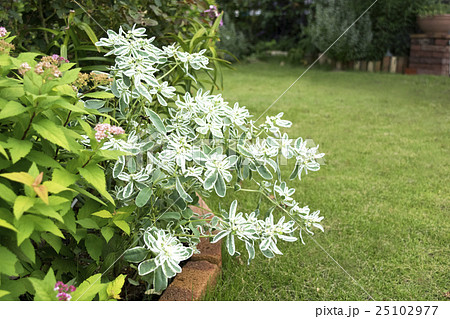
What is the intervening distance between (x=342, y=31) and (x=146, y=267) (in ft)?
20.8

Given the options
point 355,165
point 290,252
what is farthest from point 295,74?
point 290,252

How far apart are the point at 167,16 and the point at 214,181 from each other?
4.63 ft

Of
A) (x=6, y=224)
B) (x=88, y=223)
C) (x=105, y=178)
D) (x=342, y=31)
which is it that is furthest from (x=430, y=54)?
(x=6, y=224)

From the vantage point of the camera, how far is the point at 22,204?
1046 mm

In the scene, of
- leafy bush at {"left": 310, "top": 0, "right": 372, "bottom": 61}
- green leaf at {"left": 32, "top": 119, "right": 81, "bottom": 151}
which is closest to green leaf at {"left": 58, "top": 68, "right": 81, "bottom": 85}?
green leaf at {"left": 32, "top": 119, "right": 81, "bottom": 151}

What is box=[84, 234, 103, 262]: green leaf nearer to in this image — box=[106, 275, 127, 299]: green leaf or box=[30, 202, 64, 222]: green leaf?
box=[106, 275, 127, 299]: green leaf

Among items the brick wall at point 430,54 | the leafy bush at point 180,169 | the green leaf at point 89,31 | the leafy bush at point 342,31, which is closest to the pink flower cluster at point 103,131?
the leafy bush at point 180,169

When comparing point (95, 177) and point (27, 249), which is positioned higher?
point (95, 177)

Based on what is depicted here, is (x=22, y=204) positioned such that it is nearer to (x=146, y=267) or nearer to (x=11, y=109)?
(x=11, y=109)

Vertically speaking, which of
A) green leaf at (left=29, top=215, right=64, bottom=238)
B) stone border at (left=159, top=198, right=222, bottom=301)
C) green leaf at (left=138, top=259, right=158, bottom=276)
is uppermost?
green leaf at (left=29, top=215, right=64, bottom=238)

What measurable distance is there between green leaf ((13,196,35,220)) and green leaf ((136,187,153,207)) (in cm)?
42

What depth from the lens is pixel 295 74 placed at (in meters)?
6.98

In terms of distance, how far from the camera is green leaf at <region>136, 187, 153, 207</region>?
1.46 m

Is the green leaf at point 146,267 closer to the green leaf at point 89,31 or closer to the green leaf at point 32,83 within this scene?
the green leaf at point 32,83
